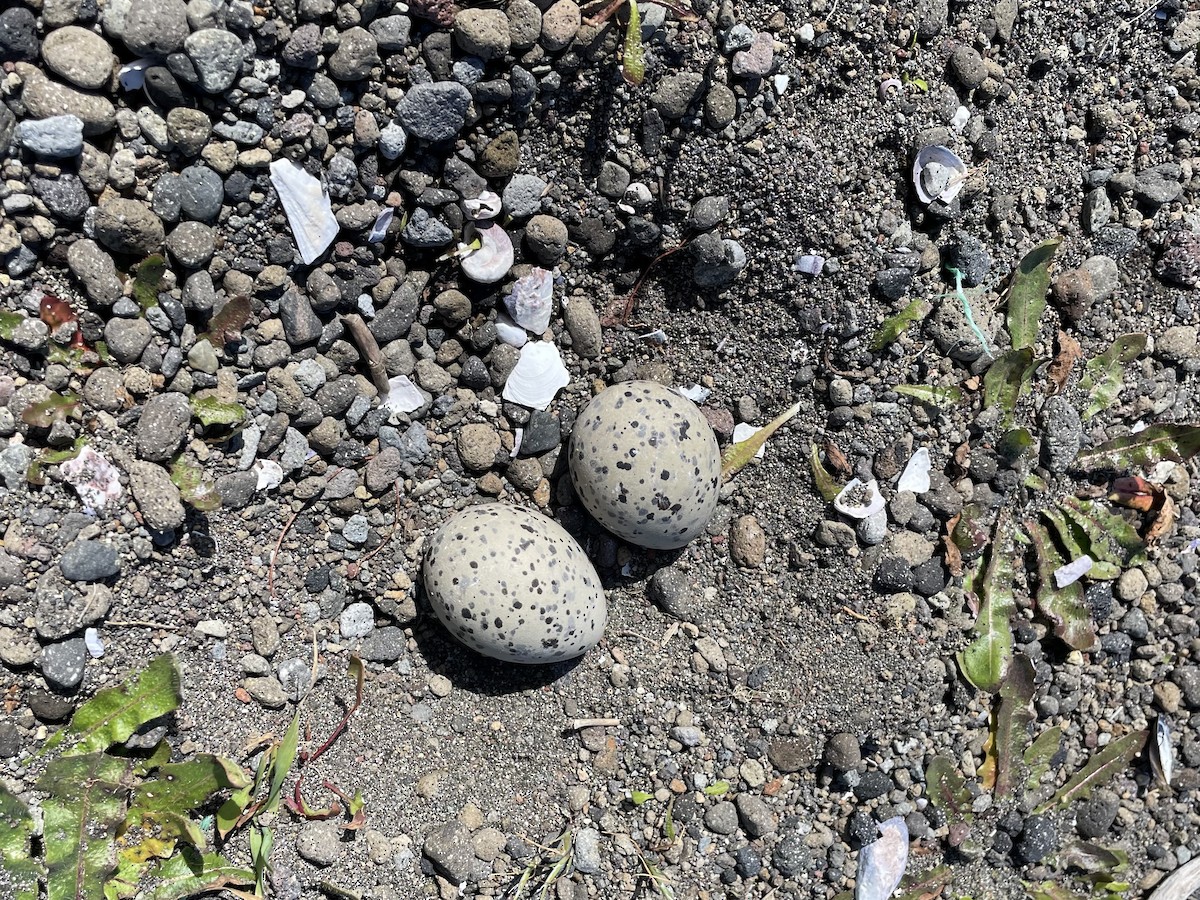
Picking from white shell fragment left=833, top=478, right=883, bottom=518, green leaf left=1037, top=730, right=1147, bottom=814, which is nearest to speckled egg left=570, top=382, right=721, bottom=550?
white shell fragment left=833, top=478, right=883, bottom=518

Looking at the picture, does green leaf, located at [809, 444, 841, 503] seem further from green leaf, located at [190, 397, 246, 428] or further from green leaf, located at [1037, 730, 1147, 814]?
green leaf, located at [190, 397, 246, 428]

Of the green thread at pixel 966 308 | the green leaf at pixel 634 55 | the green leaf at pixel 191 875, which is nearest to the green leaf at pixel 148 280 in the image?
the green leaf at pixel 634 55

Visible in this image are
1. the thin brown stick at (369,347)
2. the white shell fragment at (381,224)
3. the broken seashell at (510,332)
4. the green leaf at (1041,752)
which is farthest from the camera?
the green leaf at (1041,752)

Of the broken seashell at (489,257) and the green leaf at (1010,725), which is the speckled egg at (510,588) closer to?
the broken seashell at (489,257)

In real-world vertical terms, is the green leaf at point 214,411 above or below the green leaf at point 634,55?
below

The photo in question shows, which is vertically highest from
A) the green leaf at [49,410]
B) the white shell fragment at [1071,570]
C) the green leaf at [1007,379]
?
the green leaf at [1007,379]

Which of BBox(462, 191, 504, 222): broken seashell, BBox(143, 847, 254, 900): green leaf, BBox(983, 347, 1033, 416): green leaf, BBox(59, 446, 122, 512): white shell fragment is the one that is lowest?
BBox(143, 847, 254, 900): green leaf

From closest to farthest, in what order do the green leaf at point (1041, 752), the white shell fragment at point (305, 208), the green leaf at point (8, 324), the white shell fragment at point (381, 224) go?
1. the green leaf at point (8, 324)
2. the white shell fragment at point (305, 208)
3. the white shell fragment at point (381, 224)
4. the green leaf at point (1041, 752)
